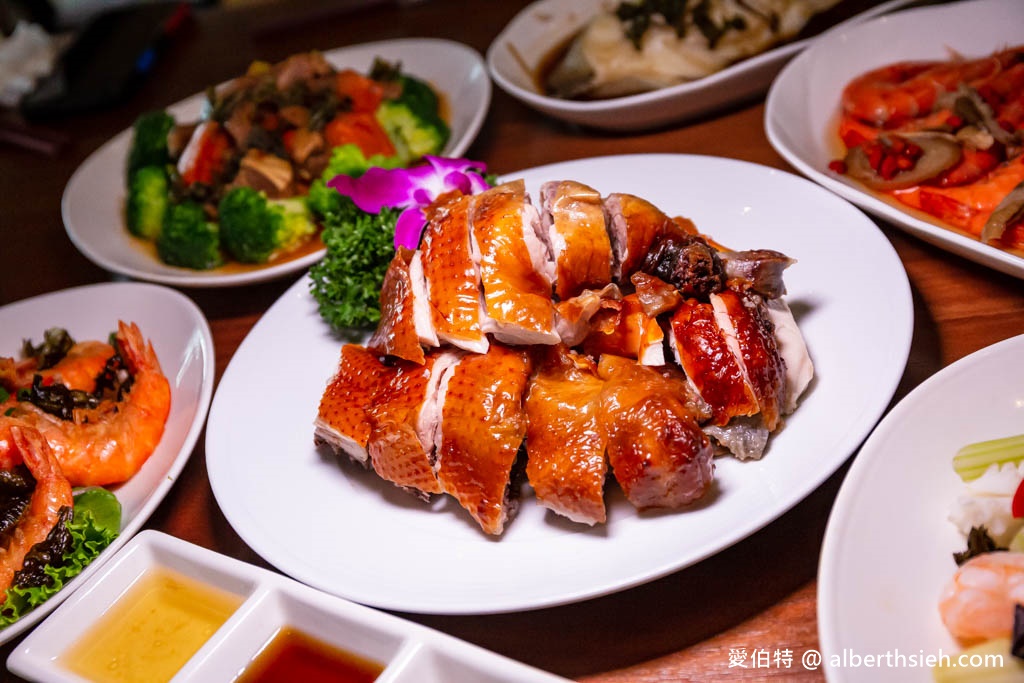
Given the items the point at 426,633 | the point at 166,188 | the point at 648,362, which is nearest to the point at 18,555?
the point at 426,633

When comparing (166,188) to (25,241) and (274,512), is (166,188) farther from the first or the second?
(274,512)

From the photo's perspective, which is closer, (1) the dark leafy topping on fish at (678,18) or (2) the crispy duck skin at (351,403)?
(2) the crispy duck skin at (351,403)

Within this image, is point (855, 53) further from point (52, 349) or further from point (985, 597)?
point (52, 349)

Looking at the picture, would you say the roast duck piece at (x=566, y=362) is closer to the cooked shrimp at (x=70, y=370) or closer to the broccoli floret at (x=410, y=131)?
the cooked shrimp at (x=70, y=370)

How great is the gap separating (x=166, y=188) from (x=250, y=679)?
2.72m

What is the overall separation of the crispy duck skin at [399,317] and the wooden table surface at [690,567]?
0.70 metres

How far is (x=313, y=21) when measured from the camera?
598 cm

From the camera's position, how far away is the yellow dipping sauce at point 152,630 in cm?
202

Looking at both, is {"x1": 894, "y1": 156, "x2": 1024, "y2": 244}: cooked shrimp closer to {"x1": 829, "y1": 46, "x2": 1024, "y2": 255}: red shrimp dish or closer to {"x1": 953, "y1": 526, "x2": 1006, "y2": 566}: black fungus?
{"x1": 829, "y1": 46, "x2": 1024, "y2": 255}: red shrimp dish

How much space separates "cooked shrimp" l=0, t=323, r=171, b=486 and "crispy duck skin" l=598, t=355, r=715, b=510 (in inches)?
63.8

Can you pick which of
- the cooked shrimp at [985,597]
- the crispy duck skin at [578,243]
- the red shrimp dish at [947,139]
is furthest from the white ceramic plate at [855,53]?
the cooked shrimp at [985,597]

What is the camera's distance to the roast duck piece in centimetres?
199

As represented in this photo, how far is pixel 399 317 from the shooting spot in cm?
233

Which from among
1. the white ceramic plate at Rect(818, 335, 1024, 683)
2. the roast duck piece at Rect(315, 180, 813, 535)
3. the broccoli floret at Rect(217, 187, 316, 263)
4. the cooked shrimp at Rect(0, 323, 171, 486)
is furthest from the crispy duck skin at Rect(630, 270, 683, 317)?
the broccoli floret at Rect(217, 187, 316, 263)
